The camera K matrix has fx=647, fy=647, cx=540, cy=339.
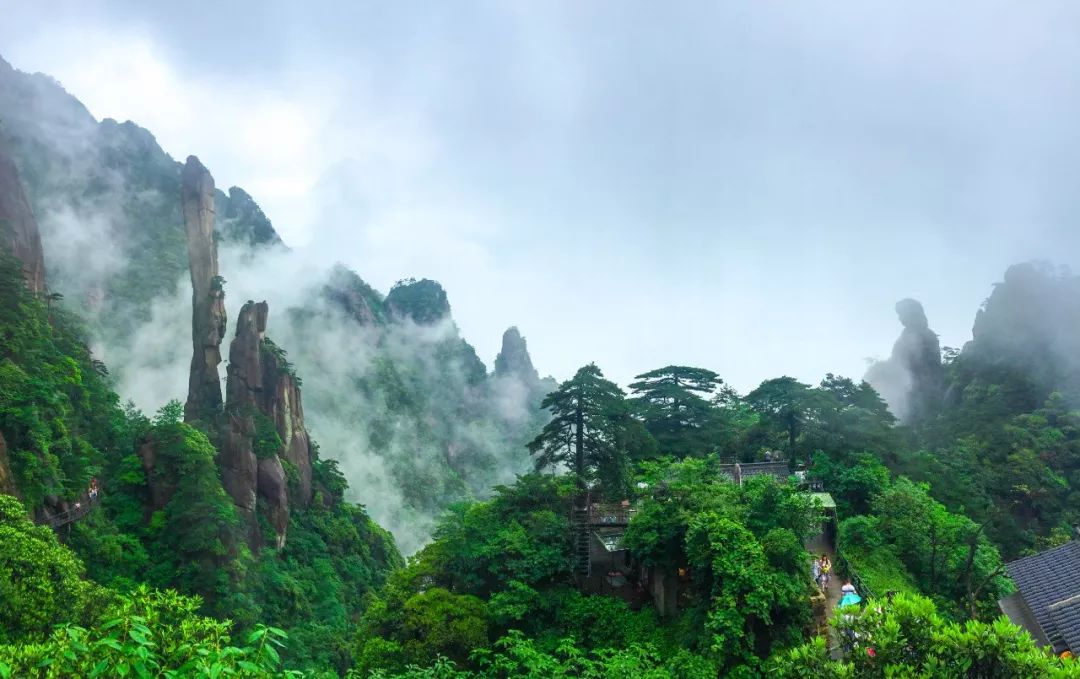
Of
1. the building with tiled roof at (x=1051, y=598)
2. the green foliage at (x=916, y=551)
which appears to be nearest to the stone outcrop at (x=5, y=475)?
the green foliage at (x=916, y=551)

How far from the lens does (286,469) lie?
3962 cm

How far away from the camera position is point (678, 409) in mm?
33000

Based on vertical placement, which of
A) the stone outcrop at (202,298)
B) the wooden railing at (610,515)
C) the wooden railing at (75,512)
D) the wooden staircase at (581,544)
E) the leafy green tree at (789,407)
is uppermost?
the stone outcrop at (202,298)

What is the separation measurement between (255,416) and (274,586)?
376 inches

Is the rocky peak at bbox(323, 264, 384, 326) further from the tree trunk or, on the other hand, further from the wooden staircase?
the wooden staircase

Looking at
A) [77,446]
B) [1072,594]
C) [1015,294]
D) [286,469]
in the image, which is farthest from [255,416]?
[1015,294]

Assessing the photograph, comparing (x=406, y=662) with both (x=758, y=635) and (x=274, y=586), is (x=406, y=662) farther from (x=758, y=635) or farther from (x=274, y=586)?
(x=274, y=586)

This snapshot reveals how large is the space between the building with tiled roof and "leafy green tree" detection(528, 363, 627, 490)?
37.1 feet

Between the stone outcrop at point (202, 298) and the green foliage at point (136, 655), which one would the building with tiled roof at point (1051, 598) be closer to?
the green foliage at point (136, 655)

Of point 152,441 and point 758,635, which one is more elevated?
point 152,441

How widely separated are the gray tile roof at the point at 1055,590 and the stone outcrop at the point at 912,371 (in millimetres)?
46476

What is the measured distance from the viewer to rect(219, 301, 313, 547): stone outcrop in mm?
34188

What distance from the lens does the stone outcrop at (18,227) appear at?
106 feet

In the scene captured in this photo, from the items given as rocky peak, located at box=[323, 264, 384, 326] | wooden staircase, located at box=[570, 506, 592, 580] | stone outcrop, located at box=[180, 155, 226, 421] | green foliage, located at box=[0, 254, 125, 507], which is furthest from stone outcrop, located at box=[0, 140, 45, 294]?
rocky peak, located at box=[323, 264, 384, 326]
